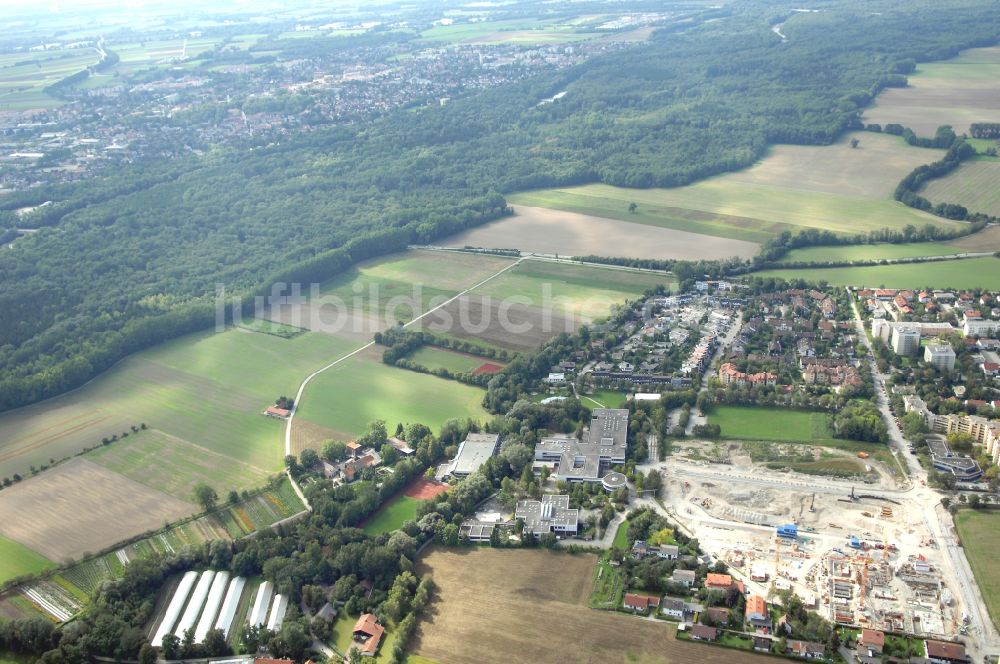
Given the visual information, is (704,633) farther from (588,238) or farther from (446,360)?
(588,238)

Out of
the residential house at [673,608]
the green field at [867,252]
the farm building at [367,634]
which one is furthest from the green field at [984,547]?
the green field at [867,252]

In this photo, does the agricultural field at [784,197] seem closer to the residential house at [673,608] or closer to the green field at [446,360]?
the green field at [446,360]

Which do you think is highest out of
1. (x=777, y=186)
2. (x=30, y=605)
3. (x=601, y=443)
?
(x=777, y=186)

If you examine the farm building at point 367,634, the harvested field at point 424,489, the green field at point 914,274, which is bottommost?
the farm building at point 367,634

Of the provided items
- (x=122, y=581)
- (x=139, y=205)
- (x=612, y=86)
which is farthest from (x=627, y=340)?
(x=612, y=86)

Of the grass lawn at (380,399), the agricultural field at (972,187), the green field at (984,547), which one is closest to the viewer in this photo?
the green field at (984,547)

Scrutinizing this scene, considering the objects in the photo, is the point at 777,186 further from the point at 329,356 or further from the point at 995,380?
the point at 329,356

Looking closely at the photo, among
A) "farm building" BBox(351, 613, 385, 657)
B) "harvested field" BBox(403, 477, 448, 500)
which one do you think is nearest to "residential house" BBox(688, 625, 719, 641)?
"farm building" BBox(351, 613, 385, 657)

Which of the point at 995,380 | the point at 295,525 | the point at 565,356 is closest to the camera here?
the point at 295,525

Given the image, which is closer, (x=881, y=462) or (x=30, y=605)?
(x=30, y=605)
